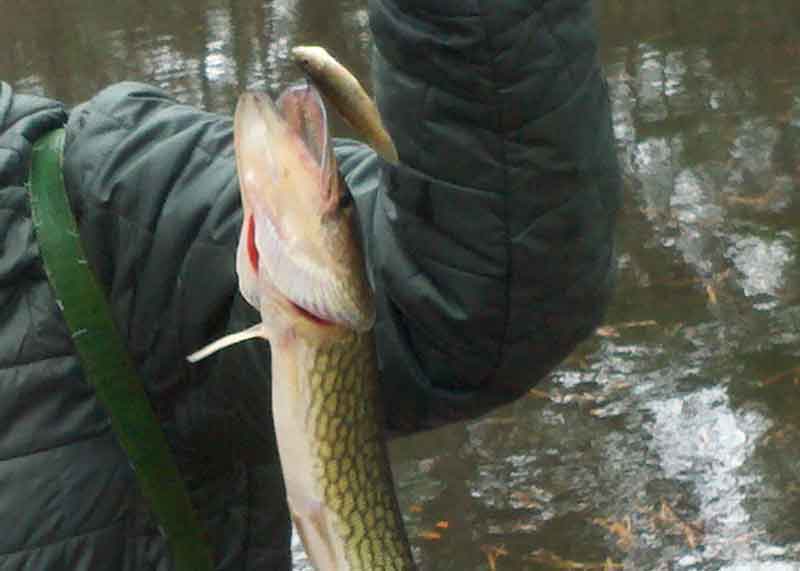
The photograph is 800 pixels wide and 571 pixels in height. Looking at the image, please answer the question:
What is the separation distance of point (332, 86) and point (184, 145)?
68 centimetres

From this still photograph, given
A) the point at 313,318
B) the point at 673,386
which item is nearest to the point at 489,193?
the point at 313,318

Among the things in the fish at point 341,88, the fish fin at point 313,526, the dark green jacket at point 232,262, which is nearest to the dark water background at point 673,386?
the dark green jacket at point 232,262

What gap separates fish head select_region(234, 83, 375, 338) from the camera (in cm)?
137

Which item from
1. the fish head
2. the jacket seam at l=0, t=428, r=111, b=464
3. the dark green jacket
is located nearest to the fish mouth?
the fish head

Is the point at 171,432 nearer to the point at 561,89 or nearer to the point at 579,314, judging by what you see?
the point at 579,314

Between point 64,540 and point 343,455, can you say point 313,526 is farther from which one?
point 64,540

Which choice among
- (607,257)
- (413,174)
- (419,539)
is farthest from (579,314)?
(419,539)

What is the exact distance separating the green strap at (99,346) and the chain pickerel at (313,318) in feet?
1.36

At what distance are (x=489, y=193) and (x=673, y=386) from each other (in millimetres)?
3113

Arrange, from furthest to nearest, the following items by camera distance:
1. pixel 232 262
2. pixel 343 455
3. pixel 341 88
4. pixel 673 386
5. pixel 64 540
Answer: pixel 673 386, pixel 64 540, pixel 232 262, pixel 343 455, pixel 341 88

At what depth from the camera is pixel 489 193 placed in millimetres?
1600

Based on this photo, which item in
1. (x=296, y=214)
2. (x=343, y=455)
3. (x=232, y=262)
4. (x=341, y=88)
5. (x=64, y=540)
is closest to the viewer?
(x=341, y=88)

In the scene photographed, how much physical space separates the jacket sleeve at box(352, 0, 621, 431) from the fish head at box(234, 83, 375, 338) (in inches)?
8.4

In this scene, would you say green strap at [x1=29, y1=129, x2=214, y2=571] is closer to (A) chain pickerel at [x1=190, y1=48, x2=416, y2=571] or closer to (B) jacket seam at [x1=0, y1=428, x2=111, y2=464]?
(B) jacket seam at [x1=0, y1=428, x2=111, y2=464]
